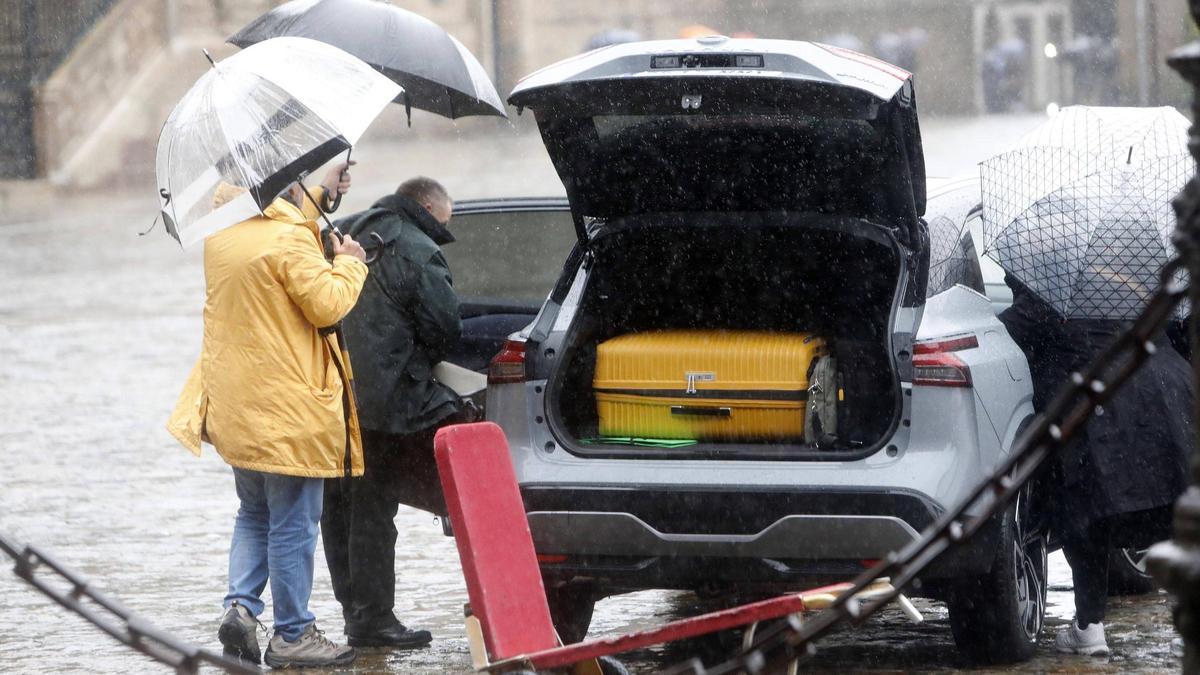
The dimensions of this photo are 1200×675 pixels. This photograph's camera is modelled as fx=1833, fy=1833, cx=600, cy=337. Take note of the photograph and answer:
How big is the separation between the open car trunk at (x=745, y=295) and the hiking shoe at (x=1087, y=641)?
1048 mm

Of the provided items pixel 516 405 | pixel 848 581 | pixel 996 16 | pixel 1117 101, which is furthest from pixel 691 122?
pixel 996 16

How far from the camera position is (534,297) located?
25.7ft

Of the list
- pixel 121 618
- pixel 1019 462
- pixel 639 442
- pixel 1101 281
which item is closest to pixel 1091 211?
pixel 1101 281

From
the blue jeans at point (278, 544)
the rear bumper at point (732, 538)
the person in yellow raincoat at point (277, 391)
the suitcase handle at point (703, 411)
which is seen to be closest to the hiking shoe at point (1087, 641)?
the rear bumper at point (732, 538)

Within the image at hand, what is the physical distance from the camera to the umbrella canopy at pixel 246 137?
5914 millimetres

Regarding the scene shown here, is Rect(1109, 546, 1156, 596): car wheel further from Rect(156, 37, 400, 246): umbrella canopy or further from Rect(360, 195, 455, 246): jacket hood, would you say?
Rect(156, 37, 400, 246): umbrella canopy

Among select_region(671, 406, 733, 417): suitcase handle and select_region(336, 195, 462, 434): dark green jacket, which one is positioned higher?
select_region(336, 195, 462, 434): dark green jacket

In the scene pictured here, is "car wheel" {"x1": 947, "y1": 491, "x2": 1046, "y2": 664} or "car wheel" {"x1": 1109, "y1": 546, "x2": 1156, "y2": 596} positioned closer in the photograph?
"car wheel" {"x1": 947, "y1": 491, "x2": 1046, "y2": 664}

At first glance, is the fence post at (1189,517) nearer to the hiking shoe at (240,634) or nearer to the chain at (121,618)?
the chain at (121,618)

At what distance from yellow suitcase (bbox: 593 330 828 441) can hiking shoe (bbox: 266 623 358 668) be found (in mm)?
1234

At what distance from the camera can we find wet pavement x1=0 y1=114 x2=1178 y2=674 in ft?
21.7

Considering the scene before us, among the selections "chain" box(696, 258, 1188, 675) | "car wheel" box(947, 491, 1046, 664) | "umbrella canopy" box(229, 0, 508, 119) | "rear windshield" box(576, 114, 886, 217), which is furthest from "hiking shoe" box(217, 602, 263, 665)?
"chain" box(696, 258, 1188, 675)

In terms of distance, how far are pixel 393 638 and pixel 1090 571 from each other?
252 centimetres

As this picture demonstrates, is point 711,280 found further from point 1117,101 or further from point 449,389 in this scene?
point 1117,101
